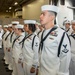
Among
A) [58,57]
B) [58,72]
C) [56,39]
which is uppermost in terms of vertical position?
[56,39]

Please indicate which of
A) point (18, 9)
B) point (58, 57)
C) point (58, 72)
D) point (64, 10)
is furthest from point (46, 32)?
point (18, 9)

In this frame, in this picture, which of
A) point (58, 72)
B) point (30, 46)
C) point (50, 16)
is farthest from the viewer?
point (30, 46)

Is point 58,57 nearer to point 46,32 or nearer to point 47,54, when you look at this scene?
point 47,54

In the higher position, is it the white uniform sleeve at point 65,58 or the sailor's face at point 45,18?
the sailor's face at point 45,18

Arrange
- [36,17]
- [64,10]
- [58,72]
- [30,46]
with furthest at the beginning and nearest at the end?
1. [36,17]
2. [64,10]
3. [30,46]
4. [58,72]

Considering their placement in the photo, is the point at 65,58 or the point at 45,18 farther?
the point at 45,18

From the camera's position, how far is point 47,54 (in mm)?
2350

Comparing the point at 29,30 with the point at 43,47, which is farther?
the point at 29,30

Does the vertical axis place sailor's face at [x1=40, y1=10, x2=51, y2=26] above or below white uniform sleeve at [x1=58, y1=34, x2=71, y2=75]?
above

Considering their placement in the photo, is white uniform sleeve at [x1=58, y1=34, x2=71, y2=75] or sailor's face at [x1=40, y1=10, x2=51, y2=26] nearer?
white uniform sleeve at [x1=58, y1=34, x2=71, y2=75]

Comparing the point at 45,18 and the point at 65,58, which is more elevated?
the point at 45,18

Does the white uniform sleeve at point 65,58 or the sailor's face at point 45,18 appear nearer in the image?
the white uniform sleeve at point 65,58

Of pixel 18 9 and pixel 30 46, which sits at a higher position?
pixel 18 9

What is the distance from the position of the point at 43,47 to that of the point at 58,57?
0.72ft
